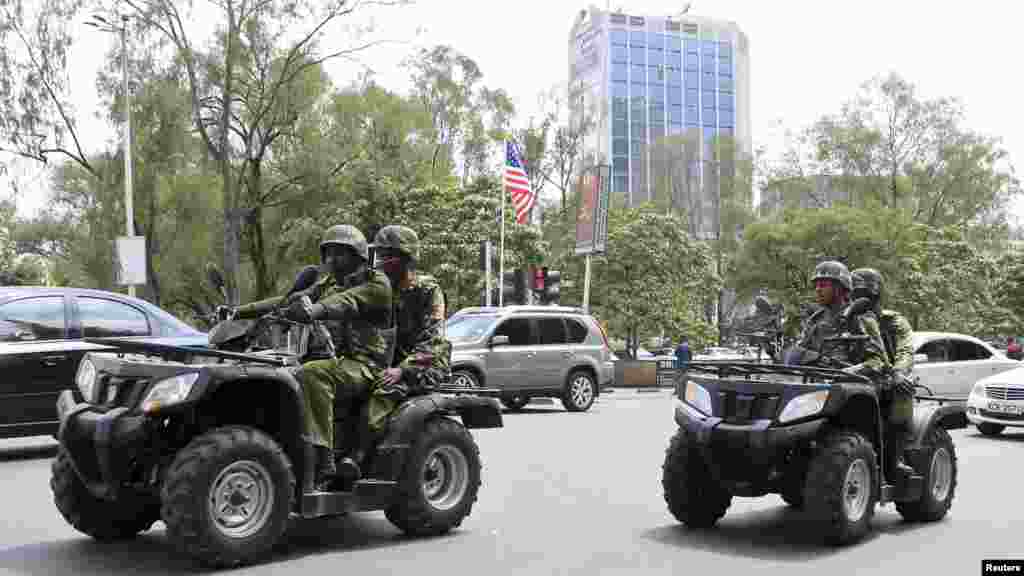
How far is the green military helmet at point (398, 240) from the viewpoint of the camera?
24.6 feet

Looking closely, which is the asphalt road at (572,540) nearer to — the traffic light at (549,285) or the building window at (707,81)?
the traffic light at (549,285)

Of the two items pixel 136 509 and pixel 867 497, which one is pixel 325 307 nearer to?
pixel 136 509

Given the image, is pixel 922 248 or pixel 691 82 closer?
pixel 922 248

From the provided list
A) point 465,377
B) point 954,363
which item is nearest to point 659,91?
point 954,363

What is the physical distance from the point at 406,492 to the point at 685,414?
206 cm


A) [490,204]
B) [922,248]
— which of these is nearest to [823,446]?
[490,204]

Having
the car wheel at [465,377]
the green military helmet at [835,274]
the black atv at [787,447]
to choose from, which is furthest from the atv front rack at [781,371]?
the car wheel at [465,377]

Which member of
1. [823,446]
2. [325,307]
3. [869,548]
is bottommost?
[869,548]

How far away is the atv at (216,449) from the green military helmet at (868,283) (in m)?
3.66

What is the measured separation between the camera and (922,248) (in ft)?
156

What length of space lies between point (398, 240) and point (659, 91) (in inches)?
3843

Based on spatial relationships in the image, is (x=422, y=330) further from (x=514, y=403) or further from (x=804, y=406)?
(x=514, y=403)

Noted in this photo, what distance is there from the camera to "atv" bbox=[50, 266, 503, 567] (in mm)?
5863

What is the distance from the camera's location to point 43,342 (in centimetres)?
1079
